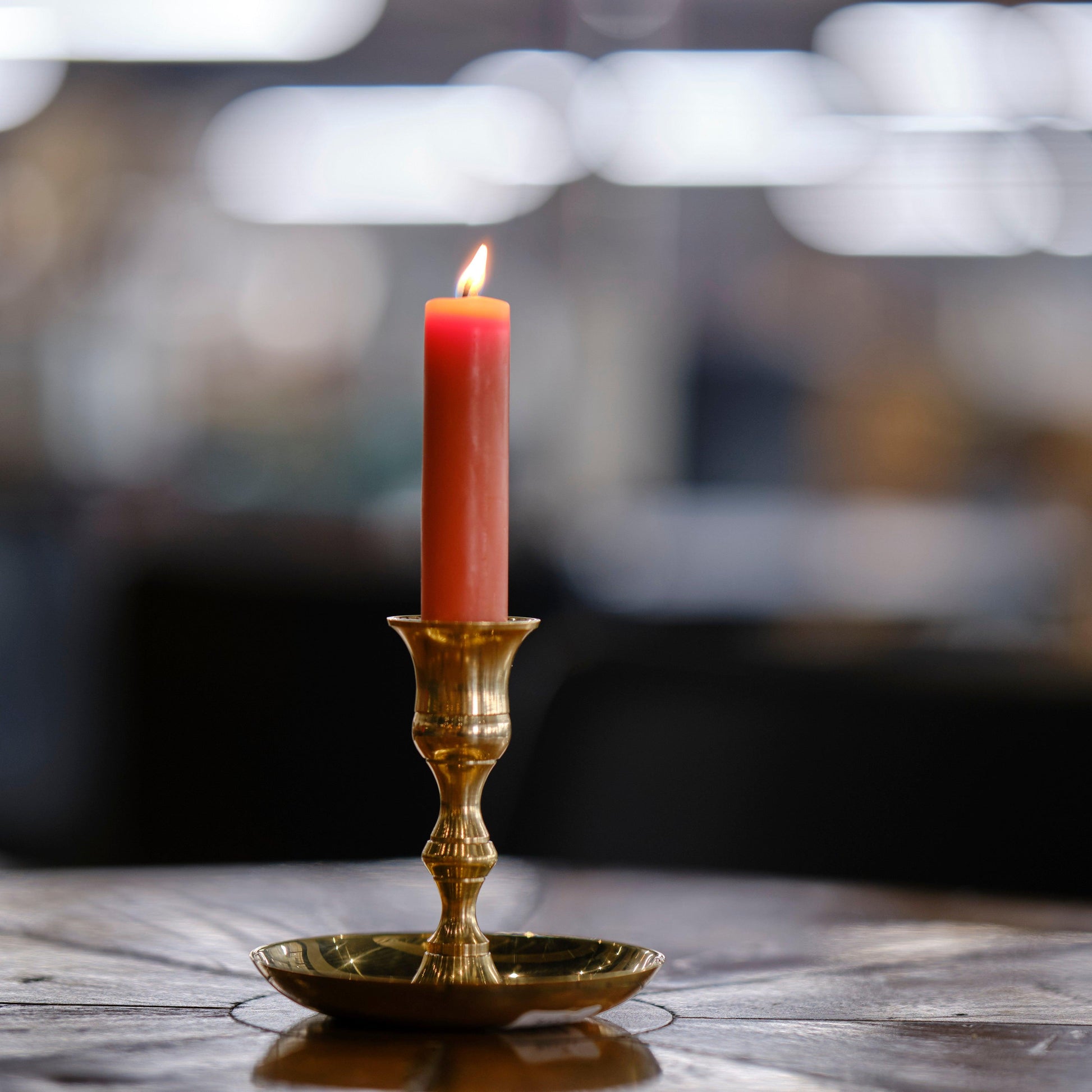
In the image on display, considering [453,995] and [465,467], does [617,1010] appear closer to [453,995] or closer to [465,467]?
[453,995]

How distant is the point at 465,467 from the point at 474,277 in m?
0.07

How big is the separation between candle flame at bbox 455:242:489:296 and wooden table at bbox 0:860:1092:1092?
0.24 metres

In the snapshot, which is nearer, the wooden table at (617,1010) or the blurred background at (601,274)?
the wooden table at (617,1010)

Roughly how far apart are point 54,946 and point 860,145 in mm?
5113

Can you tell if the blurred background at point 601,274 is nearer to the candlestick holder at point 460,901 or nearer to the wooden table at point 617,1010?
the wooden table at point 617,1010

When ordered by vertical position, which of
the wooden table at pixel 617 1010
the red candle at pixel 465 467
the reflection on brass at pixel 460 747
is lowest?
the wooden table at pixel 617 1010

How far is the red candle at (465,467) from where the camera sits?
1.63ft

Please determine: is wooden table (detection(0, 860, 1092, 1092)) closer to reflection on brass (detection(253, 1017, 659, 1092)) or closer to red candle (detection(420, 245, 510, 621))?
reflection on brass (detection(253, 1017, 659, 1092))

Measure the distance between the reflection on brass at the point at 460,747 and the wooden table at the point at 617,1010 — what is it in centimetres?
3

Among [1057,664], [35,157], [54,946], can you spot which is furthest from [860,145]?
[54,946]

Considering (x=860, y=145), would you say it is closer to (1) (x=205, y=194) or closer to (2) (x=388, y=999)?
(1) (x=205, y=194)

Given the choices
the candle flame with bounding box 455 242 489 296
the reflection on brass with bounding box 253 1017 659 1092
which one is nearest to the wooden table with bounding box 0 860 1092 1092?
the reflection on brass with bounding box 253 1017 659 1092

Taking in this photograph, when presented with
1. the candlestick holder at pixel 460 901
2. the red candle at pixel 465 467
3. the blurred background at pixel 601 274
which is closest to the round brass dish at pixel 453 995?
the candlestick holder at pixel 460 901

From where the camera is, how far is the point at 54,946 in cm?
68
